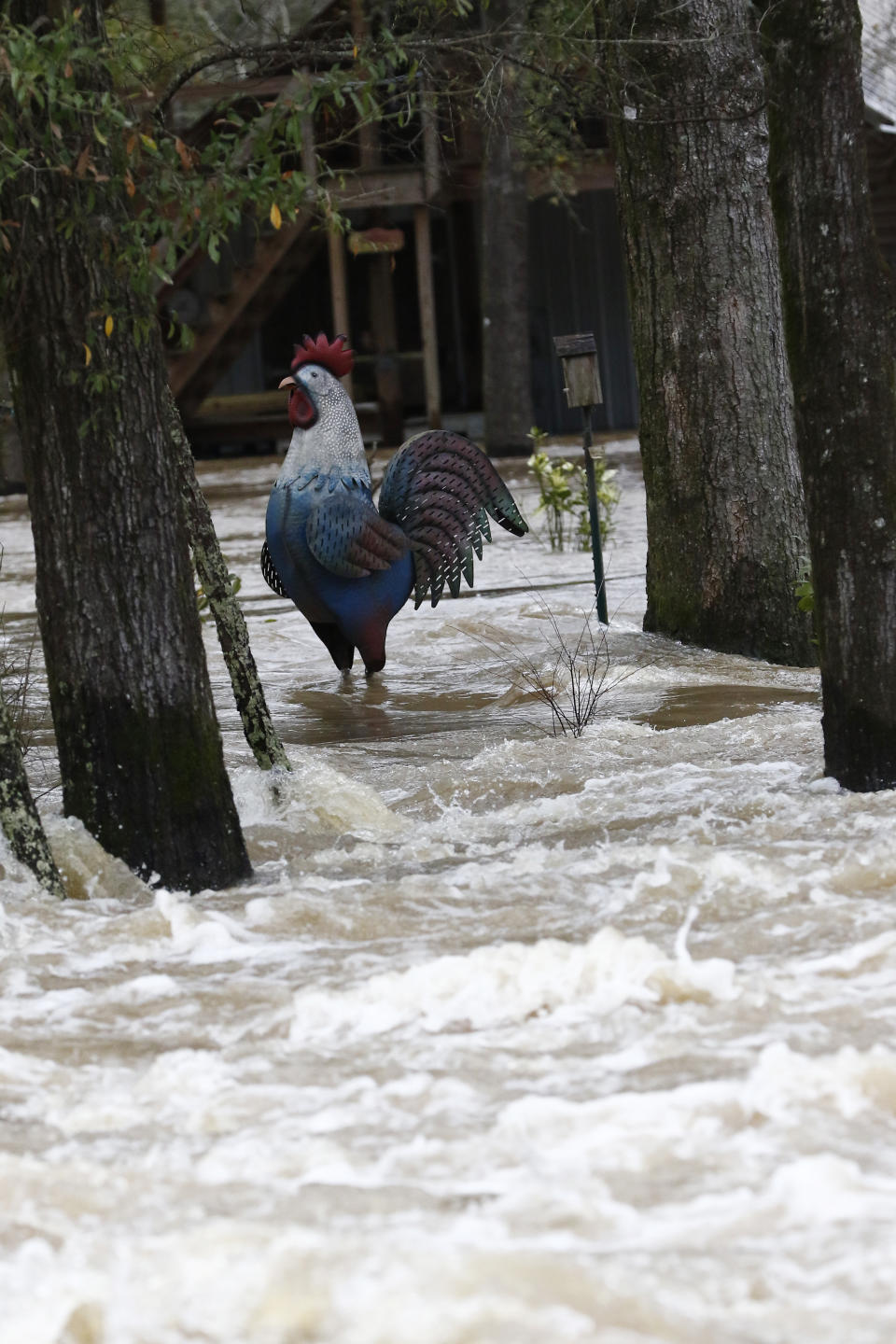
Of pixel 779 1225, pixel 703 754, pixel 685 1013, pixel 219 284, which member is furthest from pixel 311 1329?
pixel 219 284

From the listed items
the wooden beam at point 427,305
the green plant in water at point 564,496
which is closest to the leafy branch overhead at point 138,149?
the green plant in water at point 564,496

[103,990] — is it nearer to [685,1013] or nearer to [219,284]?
[685,1013]

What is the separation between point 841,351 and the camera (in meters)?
5.18

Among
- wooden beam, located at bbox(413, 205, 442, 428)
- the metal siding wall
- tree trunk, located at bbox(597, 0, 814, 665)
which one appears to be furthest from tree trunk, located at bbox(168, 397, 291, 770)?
the metal siding wall

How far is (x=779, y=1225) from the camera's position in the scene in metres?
2.76

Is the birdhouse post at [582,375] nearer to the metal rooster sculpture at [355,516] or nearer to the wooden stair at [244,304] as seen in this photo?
the metal rooster sculpture at [355,516]

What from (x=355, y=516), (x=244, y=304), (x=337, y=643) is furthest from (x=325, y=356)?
(x=244, y=304)

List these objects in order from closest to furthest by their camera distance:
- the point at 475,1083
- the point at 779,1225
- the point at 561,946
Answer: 1. the point at 779,1225
2. the point at 475,1083
3. the point at 561,946

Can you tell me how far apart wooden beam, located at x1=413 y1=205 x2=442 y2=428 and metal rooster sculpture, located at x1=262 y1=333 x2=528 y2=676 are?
1100cm

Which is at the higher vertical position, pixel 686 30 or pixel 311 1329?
pixel 686 30

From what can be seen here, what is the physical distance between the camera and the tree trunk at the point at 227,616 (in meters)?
5.80

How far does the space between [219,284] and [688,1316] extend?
71.5 ft

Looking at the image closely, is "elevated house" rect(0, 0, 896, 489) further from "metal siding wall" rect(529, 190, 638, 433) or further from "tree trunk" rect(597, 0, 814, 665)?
"tree trunk" rect(597, 0, 814, 665)

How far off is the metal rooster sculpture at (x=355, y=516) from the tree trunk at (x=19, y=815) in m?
3.12
